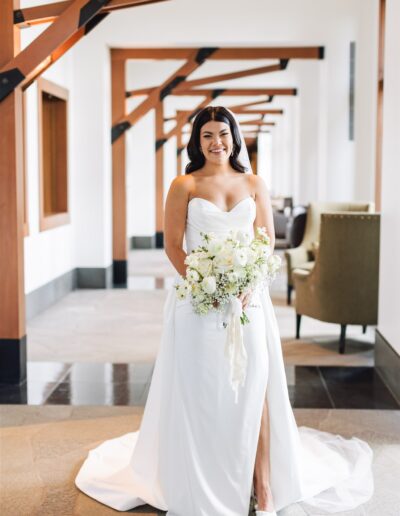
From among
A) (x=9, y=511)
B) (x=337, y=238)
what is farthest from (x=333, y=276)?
(x=9, y=511)

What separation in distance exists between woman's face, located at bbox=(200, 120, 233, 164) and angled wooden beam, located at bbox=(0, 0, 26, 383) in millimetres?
2223

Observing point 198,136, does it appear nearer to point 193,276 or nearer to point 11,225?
point 193,276

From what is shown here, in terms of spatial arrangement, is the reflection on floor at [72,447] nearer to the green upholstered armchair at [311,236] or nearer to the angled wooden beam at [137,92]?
the green upholstered armchair at [311,236]

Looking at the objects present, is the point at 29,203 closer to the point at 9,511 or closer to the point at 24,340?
the point at 24,340

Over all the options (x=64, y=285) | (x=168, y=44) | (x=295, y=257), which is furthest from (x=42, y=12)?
(x=168, y=44)

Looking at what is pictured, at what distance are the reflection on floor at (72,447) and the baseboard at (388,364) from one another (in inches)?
15.0

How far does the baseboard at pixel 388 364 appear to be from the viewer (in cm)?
494

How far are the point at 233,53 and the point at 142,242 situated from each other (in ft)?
24.1

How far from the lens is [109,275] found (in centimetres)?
1020

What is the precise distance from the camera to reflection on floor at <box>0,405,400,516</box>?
3.26 meters

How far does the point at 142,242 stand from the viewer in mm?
16953

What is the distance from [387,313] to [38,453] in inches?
105

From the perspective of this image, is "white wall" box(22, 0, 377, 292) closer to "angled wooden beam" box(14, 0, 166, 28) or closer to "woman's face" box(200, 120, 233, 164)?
"angled wooden beam" box(14, 0, 166, 28)

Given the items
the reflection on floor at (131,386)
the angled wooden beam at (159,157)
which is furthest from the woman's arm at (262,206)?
the angled wooden beam at (159,157)
